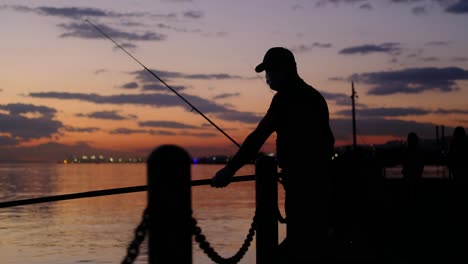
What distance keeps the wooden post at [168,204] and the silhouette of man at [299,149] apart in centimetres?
113

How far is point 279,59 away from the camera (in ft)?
15.7

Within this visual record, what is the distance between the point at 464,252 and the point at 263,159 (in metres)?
3.60

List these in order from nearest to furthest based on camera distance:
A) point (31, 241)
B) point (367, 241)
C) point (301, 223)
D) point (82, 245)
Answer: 1. point (301, 223)
2. point (367, 241)
3. point (82, 245)
4. point (31, 241)

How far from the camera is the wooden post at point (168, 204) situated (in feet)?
11.6

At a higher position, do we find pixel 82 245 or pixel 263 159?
pixel 263 159

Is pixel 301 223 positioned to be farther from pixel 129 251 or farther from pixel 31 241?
pixel 31 241

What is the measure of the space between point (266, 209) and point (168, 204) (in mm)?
3408

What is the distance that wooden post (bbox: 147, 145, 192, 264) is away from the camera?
354 cm

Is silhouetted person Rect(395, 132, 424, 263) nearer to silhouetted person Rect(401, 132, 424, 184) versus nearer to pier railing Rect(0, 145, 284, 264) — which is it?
silhouetted person Rect(401, 132, 424, 184)

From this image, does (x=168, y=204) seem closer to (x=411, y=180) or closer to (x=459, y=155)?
(x=459, y=155)

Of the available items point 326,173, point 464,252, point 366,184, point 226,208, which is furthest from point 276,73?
point 226,208

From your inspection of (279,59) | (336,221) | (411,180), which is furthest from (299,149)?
(411,180)

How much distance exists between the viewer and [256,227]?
22.5ft

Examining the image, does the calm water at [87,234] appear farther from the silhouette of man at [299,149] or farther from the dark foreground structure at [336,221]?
the silhouette of man at [299,149]
